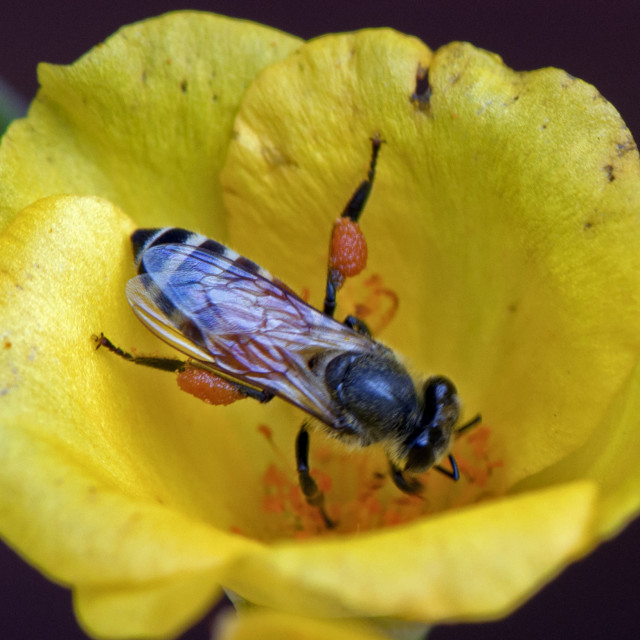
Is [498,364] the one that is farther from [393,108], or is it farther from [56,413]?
[56,413]

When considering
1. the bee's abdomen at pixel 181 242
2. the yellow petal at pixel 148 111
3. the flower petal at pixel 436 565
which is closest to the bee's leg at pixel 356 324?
the bee's abdomen at pixel 181 242

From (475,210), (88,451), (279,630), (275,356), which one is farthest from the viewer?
(475,210)

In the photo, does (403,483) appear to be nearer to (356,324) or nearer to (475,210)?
(356,324)

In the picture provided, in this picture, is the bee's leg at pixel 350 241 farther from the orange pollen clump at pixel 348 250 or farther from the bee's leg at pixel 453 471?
the bee's leg at pixel 453 471

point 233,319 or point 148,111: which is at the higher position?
point 148,111

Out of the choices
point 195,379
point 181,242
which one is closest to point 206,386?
point 195,379

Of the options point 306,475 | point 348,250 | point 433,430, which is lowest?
point 306,475

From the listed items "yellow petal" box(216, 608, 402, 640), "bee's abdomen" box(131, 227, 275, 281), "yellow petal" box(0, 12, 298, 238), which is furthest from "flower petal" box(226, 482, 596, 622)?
"yellow petal" box(0, 12, 298, 238)
